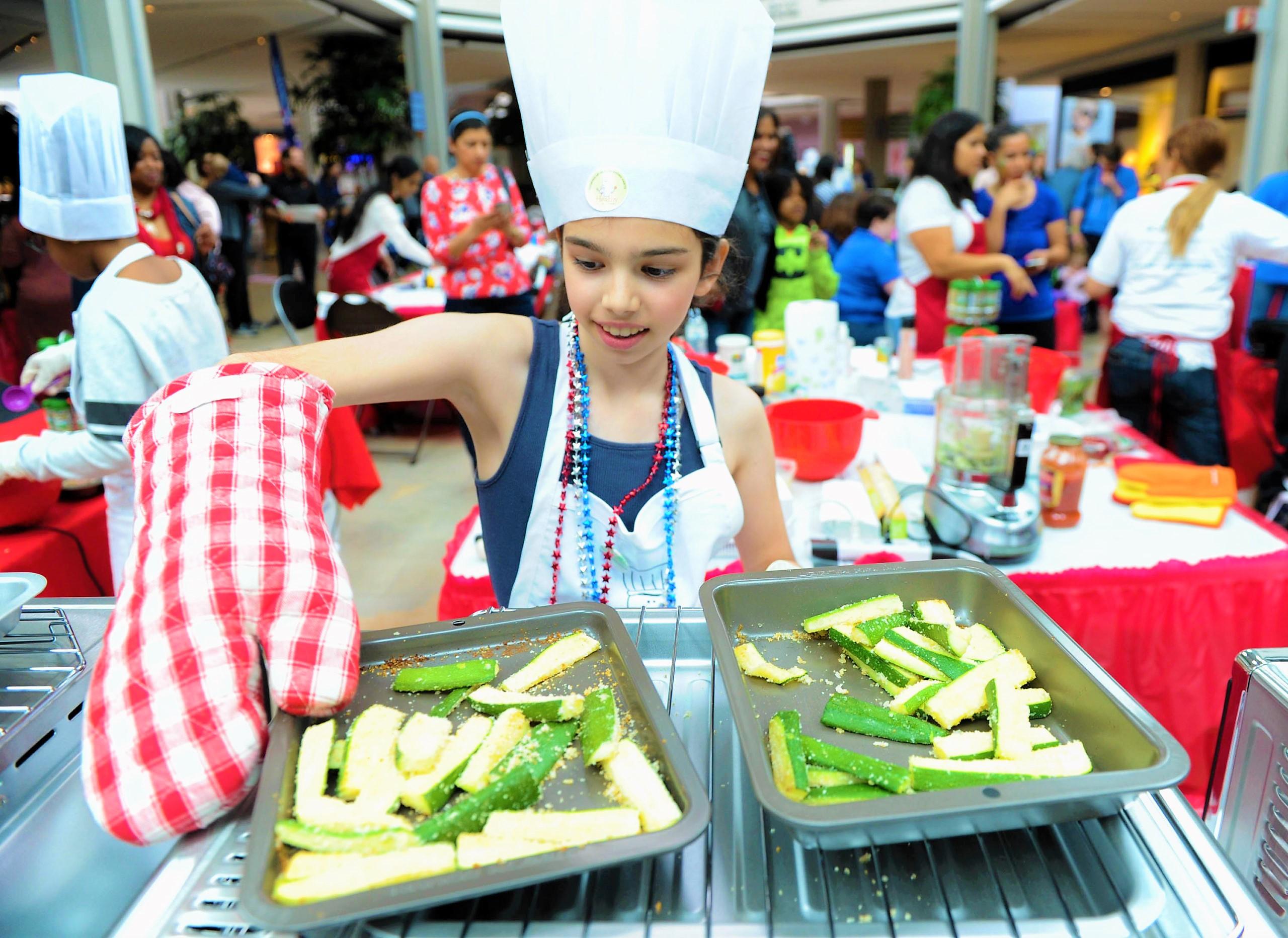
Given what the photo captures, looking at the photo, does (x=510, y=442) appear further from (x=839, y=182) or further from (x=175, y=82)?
(x=175, y=82)

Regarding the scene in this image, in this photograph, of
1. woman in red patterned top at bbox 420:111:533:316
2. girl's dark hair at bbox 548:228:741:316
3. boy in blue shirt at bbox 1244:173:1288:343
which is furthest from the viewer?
woman in red patterned top at bbox 420:111:533:316

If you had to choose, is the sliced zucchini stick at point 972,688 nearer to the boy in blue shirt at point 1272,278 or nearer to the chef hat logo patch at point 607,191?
the chef hat logo patch at point 607,191

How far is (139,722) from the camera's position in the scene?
0.58m

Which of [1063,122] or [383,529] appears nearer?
[383,529]

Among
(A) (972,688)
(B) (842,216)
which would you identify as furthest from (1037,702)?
(B) (842,216)

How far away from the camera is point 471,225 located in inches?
158

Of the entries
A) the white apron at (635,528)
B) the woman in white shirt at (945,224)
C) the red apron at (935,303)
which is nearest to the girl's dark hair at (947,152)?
the woman in white shirt at (945,224)

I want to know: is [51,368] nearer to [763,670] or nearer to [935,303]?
[763,670]

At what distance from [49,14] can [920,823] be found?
5.47m

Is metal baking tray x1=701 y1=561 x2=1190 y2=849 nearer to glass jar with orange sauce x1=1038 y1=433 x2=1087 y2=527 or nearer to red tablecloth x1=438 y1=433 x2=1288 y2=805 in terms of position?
red tablecloth x1=438 y1=433 x2=1288 y2=805

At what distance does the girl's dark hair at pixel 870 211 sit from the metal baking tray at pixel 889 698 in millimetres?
3584

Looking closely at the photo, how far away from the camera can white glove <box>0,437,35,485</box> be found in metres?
1.61

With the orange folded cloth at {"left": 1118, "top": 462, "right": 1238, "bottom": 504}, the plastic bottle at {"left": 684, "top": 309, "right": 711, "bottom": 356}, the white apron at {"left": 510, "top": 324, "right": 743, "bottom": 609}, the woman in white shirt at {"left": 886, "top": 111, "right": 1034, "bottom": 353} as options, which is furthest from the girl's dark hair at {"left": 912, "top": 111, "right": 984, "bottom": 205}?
the white apron at {"left": 510, "top": 324, "right": 743, "bottom": 609}

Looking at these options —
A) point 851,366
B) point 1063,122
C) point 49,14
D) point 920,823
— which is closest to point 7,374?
point 49,14
